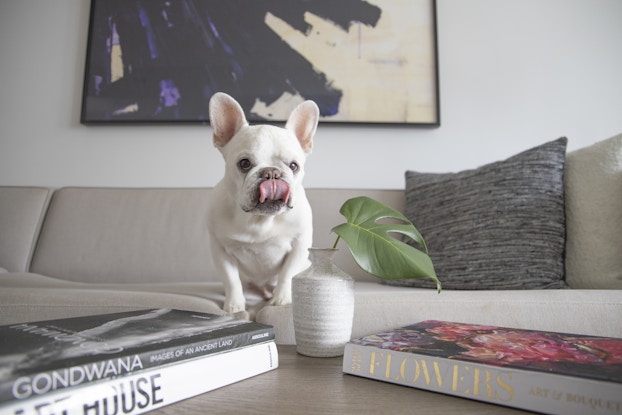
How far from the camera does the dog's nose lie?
770 mm

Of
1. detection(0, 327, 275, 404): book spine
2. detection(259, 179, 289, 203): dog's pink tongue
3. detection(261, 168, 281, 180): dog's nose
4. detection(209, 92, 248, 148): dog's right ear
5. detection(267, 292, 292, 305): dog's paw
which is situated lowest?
detection(267, 292, 292, 305): dog's paw

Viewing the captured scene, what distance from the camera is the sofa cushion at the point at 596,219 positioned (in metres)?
1.03

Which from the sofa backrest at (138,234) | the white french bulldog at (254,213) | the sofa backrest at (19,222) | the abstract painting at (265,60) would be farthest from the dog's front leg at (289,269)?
the sofa backrest at (19,222)

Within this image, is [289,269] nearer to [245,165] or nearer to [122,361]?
[245,165]

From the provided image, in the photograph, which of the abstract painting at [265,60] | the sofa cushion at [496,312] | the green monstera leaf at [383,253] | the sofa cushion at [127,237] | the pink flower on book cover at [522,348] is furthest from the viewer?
the abstract painting at [265,60]

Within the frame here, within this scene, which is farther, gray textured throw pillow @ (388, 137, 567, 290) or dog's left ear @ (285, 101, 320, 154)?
gray textured throw pillow @ (388, 137, 567, 290)

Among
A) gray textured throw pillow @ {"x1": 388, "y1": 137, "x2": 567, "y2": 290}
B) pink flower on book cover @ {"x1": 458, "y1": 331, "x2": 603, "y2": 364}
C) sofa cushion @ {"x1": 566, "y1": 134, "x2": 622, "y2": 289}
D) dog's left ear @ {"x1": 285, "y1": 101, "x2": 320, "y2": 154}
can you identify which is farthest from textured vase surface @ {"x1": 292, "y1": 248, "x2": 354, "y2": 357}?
sofa cushion @ {"x1": 566, "y1": 134, "x2": 622, "y2": 289}

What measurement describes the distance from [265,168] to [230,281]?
1.05 feet

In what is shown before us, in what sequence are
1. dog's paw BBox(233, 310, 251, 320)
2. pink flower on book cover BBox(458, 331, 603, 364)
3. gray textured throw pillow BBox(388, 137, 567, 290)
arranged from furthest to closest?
gray textured throw pillow BBox(388, 137, 567, 290) < dog's paw BBox(233, 310, 251, 320) < pink flower on book cover BBox(458, 331, 603, 364)

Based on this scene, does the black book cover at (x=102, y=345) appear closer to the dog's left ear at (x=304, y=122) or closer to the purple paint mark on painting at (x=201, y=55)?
the dog's left ear at (x=304, y=122)

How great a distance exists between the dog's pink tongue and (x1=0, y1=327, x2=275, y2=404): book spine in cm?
34

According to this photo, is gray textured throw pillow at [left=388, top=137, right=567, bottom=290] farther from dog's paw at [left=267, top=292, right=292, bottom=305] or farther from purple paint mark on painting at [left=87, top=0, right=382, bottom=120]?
purple paint mark on painting at [left=87, top=0, right=382, bottom=120]

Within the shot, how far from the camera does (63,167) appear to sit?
1.98 metres

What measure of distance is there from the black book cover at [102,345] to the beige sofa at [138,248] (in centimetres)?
34
